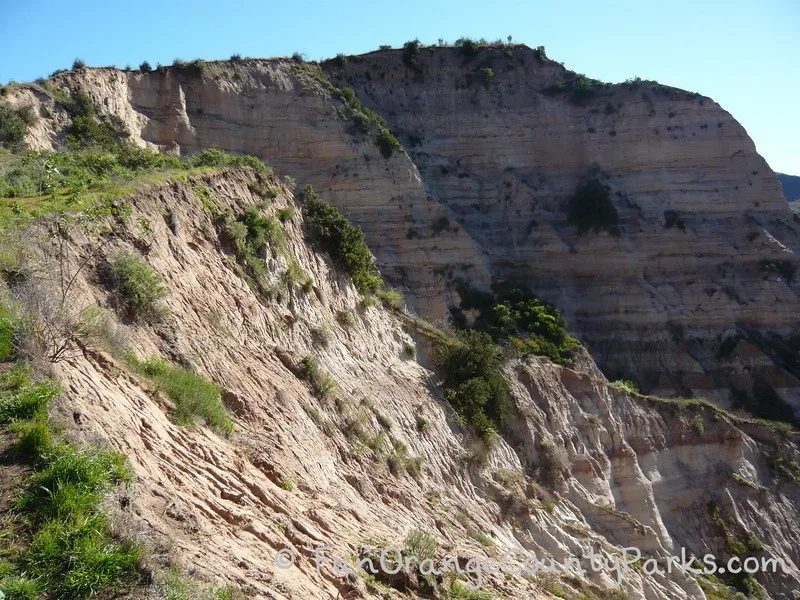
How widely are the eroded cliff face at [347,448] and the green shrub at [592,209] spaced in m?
12.2

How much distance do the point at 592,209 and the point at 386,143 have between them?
12978 millimetres

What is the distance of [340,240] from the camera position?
60.3ft

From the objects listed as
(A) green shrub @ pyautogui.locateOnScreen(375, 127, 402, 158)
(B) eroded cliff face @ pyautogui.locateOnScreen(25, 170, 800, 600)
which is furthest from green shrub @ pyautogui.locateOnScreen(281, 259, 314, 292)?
(A) green shrub @ pyautogui.locateOnScreen(375, 127, 402, 158)

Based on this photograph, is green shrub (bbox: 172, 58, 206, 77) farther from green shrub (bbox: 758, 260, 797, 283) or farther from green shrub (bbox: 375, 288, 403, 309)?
green shrub (bbox: 758, 260, 797, 283)

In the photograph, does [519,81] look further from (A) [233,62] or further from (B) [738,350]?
(B) [738,350]

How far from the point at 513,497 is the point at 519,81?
104 feet

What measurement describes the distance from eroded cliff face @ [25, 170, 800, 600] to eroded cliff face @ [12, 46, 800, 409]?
8.40 meters

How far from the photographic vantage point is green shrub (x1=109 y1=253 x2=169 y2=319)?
29.8ft

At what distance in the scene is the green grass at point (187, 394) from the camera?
779cm

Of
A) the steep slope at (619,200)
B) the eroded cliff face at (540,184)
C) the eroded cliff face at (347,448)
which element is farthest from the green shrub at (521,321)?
the steep slope at (619,200)

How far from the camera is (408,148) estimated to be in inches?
1417

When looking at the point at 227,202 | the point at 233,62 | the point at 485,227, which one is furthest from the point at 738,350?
the point at 233,62

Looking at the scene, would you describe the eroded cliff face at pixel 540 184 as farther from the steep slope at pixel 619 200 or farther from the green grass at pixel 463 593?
the green grass at pixel 463 593

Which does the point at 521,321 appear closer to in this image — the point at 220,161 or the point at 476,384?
the point at 476,384
